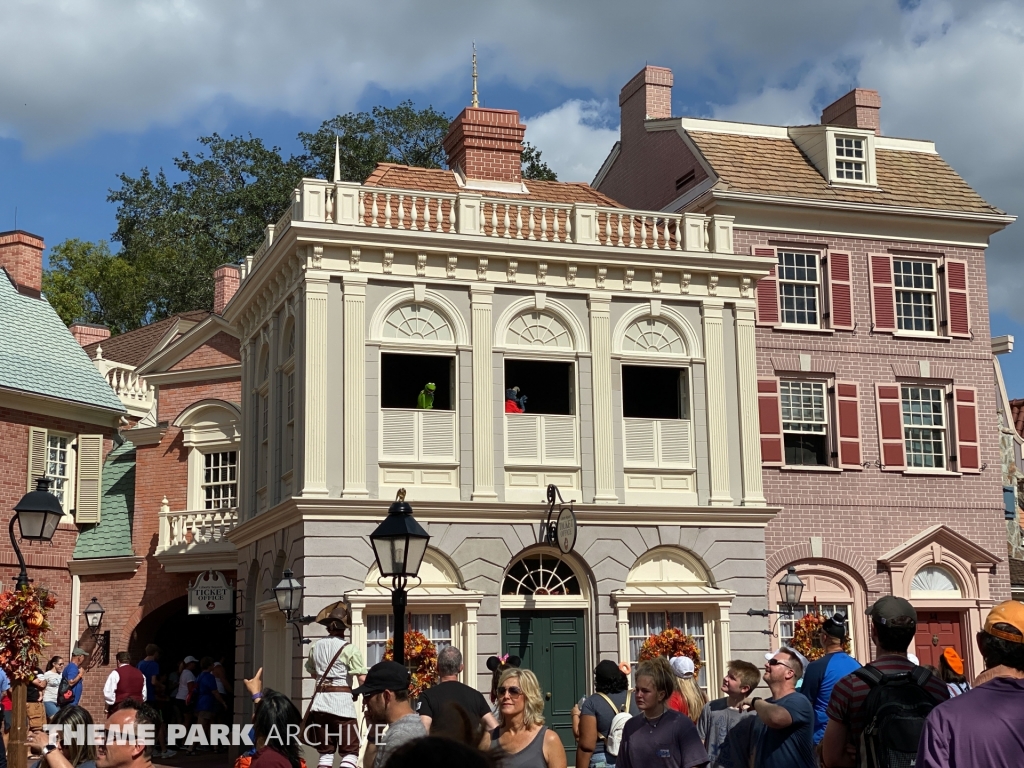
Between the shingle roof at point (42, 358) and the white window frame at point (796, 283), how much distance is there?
48.4 ft

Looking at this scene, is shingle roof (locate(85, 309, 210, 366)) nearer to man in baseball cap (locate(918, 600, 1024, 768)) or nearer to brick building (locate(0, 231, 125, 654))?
brick building (locate(0, 231, 125, 654))

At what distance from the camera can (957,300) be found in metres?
27.4

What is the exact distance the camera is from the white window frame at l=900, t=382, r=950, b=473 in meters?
26.7

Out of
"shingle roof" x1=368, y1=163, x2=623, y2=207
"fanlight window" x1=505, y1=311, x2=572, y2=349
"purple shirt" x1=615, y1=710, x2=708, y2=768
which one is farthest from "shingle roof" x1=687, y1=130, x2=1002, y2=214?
"purple shirt" x1=615, y1=710, x2=708, y2=768

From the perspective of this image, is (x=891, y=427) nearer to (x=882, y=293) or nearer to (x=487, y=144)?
(x=882, y=293)

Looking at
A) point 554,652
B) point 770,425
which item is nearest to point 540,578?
point 554,652

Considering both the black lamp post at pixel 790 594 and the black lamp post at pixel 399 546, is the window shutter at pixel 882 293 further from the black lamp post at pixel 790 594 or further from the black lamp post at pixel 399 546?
the black lamp post at pixel 399 546

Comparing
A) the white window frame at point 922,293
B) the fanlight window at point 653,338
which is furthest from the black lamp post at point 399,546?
the white window frame at point 922,293

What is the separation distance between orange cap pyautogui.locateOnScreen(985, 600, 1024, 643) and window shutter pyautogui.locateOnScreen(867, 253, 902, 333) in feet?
73.3

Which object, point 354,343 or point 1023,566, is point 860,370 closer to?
point 1023,566

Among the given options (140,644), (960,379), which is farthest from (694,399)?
(140,644)

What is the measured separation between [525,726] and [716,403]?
16155 mm

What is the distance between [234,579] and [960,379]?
15367 mm

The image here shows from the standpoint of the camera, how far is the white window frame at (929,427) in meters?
26.7
